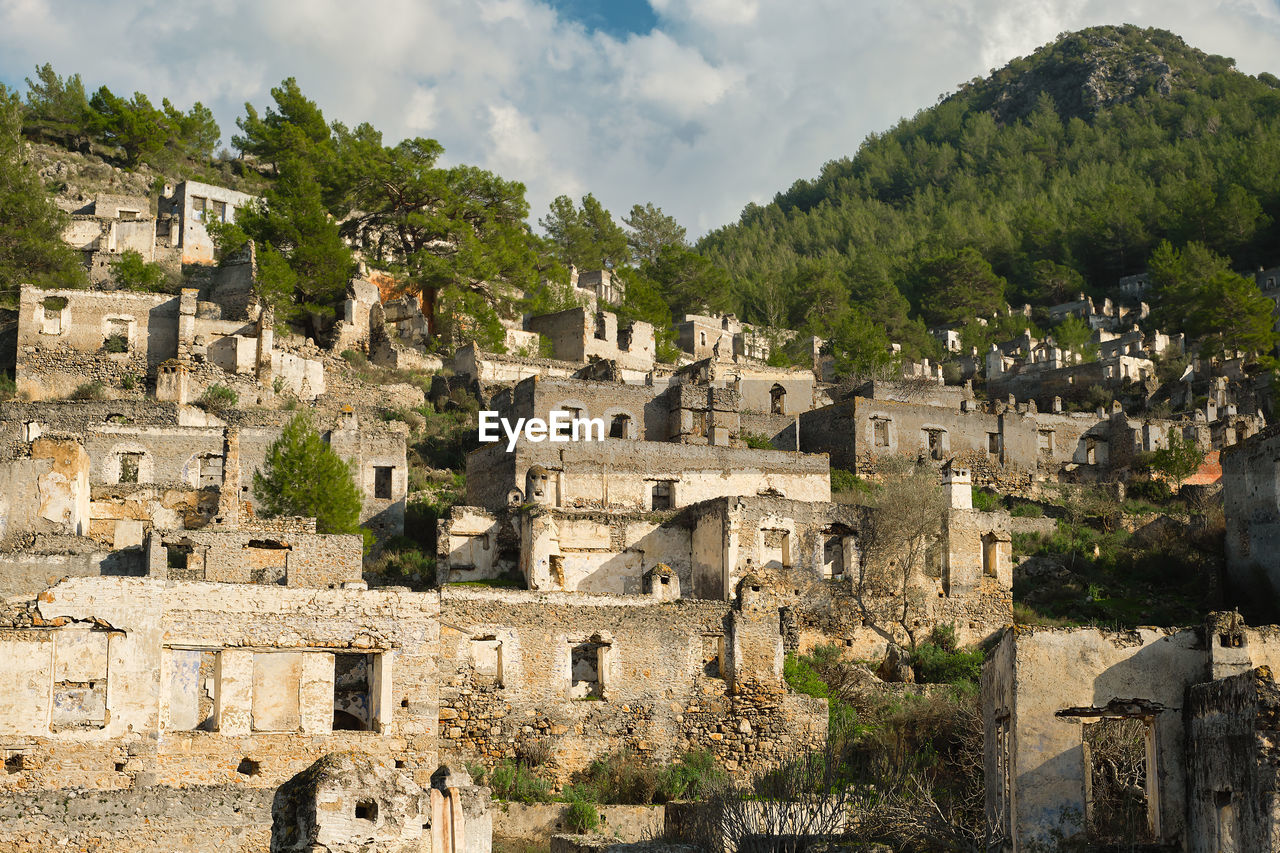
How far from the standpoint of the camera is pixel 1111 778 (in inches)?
935

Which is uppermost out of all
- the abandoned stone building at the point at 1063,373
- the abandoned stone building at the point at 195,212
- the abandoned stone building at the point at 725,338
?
the abandoned stone building at the point at 195,212

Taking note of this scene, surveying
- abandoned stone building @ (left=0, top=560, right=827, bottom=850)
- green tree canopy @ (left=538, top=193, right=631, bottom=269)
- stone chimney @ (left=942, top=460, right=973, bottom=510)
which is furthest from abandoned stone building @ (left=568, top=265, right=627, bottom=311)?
abandoned stone building @ (left=0, top=560, right=827, bottom=850)

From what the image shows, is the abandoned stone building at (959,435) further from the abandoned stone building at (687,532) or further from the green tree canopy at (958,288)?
the green tree canopy at (958,288)

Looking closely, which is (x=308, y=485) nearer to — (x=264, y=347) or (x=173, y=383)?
(x=173, y=383)

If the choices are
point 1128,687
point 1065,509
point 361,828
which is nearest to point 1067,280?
Result: point 1065,509

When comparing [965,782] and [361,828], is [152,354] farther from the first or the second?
[361,828]

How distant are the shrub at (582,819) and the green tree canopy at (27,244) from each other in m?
31.3

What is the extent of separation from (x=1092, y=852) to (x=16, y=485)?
22870 millimetres

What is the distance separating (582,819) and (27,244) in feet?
110

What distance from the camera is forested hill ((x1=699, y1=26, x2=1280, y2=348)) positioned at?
263 ft

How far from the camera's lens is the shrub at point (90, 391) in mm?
42750

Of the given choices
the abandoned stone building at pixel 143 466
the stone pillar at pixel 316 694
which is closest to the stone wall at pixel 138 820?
the stone pillar at pixel 316 694

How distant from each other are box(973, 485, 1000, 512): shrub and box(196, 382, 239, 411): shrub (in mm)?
21993

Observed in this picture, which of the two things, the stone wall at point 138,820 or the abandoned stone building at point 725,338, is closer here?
the stone wall at point 138,820
